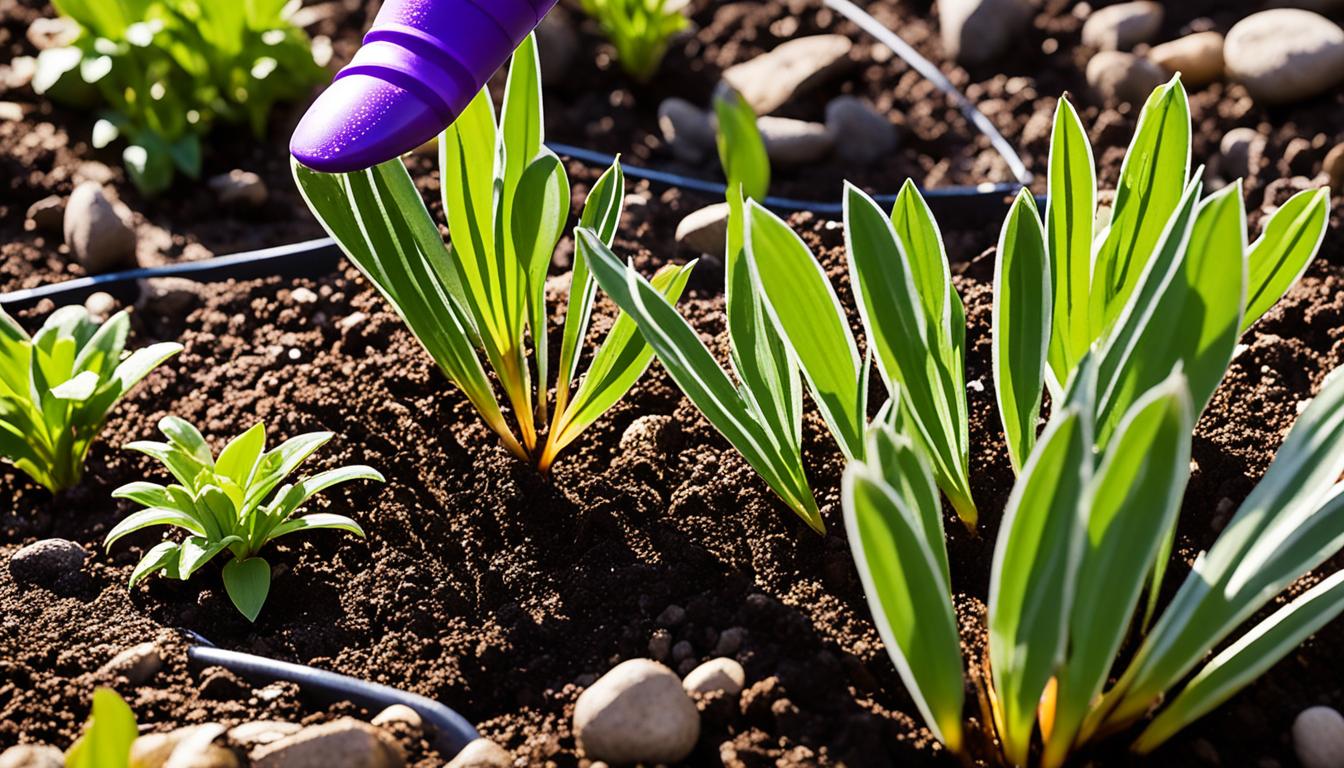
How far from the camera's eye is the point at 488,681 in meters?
1.28

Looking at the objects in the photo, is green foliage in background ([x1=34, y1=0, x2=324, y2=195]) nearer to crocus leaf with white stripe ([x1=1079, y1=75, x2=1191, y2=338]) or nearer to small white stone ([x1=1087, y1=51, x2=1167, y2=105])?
small white stone ([x1=1087, y1=51, x2=1167, y2=105])

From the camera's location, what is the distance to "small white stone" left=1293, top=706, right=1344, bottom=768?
1.11m

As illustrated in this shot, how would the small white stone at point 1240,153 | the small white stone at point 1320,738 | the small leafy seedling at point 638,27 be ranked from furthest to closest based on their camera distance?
the small leafy seedling at point 638,27 < the small white stone at point 1240,153 < the small white stone at point 1320,738

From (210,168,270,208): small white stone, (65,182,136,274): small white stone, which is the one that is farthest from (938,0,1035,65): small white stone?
(65,182,136,274): small white stone

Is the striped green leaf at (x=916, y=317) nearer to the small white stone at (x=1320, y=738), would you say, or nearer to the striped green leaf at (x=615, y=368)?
the striped green leaf at (x=615, y=368)

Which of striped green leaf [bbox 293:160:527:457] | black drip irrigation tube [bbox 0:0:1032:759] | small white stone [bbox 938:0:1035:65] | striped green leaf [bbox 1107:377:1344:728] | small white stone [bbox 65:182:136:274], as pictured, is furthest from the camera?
small white stone [bbox 938:0:1035:65]

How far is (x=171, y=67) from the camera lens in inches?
86.4

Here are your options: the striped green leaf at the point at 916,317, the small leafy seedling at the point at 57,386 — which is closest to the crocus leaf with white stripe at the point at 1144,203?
the striped green leaf at the point at 916,317

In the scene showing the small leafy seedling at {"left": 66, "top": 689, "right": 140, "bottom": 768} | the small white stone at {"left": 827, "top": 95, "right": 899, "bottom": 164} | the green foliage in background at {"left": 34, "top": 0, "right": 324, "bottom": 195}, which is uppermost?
the green foliage in background at {"left": 34, "top": 0, "right": 324, "bottom": 195}

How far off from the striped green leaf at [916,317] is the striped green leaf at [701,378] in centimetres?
13

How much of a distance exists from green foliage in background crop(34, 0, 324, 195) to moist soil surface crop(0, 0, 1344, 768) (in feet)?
1.35

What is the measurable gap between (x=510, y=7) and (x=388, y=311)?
745mm

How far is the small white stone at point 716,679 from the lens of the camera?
1193 mm

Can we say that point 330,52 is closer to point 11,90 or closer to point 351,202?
point 11,90
